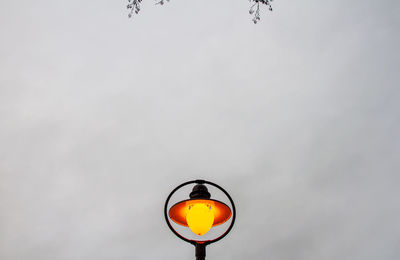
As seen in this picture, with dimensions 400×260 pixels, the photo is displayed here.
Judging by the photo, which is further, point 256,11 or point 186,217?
point 256,11

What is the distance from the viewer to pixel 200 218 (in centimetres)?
397

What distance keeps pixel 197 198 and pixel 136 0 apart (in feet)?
14.2

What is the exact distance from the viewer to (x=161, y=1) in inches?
233

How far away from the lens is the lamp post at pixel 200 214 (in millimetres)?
3930

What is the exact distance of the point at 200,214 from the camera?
3988 millimetres

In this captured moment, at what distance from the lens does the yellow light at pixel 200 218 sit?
3.95m

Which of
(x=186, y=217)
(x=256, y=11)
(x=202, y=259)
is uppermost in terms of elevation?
(x=256, y=11)

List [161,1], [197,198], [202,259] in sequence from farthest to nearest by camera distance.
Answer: [161,1] → [197,198] → [202,259]

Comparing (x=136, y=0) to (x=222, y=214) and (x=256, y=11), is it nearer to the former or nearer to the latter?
(x=256, y=11)

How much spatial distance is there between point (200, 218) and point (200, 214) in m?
0.05

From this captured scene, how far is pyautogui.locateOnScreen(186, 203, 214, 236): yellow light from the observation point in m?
3.95

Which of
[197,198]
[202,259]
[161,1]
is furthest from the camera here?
Answer: [161,1]

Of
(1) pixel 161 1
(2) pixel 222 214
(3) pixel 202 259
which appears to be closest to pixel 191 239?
(3) pixel 202 259

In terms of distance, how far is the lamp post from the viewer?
12.9 ft
